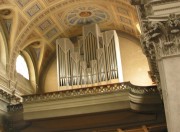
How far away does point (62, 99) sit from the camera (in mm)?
12102

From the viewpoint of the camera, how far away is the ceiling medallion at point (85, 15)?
14.0m

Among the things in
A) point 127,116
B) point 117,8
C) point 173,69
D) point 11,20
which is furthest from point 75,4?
point 173,69

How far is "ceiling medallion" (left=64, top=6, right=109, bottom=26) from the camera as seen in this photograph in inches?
552

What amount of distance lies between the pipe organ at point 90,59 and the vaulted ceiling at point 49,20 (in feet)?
2.22

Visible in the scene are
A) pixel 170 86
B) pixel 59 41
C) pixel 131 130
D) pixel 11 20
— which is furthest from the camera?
pixel 59 41

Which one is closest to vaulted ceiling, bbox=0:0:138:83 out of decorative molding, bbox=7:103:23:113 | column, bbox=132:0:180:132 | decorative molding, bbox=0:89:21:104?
decorative molding, bbox=0:89:21:104

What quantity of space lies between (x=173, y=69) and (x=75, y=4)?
8.67m

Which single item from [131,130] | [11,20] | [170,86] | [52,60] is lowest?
[131,130]

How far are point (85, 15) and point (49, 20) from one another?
4.93 ft

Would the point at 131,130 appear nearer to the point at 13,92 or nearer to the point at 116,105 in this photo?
the point at 116,105

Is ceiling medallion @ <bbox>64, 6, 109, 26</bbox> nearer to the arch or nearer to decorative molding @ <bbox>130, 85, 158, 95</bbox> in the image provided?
the arch

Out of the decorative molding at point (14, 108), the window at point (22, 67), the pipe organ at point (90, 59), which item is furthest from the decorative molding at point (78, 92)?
the window at point (22, 67)

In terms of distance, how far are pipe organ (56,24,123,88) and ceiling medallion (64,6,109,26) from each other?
299mm

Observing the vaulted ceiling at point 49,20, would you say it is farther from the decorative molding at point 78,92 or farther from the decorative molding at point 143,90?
the decorative molding at point 143,90
